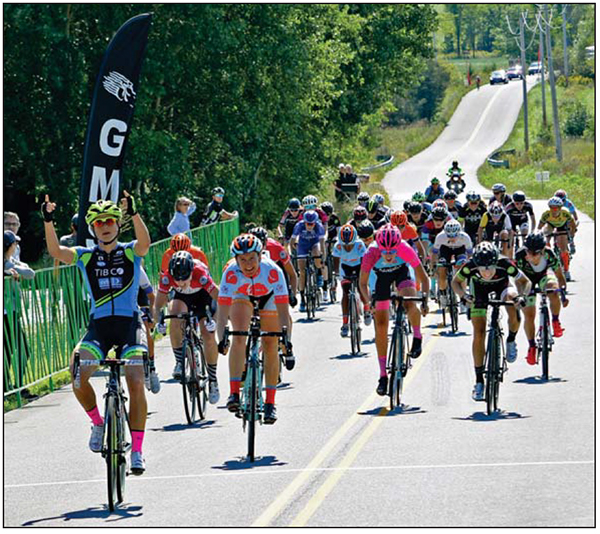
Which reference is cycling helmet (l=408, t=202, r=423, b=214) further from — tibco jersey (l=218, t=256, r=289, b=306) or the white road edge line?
the white road edge line

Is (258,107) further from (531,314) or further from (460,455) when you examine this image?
(460,455)

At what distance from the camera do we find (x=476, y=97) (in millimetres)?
133250

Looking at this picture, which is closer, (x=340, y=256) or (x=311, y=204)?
(x=340, y=256)

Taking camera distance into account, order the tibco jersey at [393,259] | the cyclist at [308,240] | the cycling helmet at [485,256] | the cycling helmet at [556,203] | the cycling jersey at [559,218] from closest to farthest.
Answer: the cycling helmet at [485,256], the tibco jersey at [393,259], the cyclist at [308,240], the cycling helmet at [556,203], the cycling jersey at [559,218]

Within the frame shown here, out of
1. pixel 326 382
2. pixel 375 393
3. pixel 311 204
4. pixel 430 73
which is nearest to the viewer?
pixel 375 393

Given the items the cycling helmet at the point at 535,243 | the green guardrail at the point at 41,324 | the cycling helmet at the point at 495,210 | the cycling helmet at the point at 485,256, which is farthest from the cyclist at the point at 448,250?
the cycling helmet at the point at 485,256

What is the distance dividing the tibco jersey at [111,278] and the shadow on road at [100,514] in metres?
1.57

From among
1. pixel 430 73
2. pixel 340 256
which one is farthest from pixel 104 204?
pixel 430 73

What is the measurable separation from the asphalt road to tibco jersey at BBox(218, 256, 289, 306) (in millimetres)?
1451

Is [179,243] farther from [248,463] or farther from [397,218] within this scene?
[397,218]

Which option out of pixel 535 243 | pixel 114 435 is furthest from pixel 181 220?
pixel 114 435

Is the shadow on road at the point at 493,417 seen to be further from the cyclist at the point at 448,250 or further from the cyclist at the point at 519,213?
the cyclist at the point at 519,213

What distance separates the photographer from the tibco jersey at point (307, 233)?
83.0 ft

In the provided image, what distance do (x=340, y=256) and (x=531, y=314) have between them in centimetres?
434
